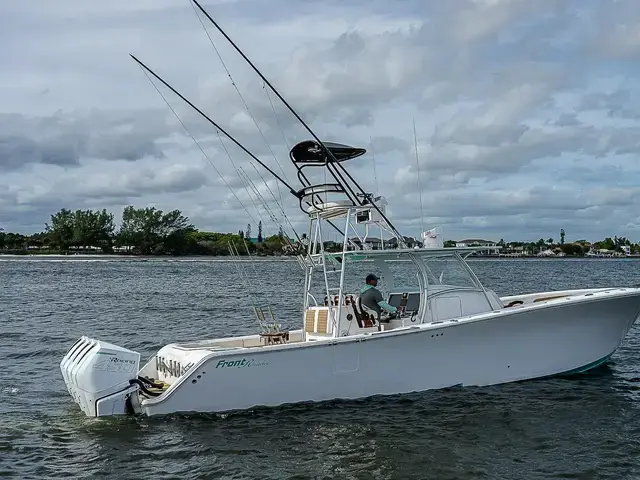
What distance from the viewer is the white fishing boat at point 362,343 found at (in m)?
11.3

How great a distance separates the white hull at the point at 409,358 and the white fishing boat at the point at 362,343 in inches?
0.8

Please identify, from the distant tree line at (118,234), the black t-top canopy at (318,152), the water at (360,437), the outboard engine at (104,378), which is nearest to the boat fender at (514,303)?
the water at (360,437)

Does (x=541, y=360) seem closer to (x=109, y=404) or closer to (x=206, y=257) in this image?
(x=109, y=404)

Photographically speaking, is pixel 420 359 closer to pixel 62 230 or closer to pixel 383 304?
pixel 383 304

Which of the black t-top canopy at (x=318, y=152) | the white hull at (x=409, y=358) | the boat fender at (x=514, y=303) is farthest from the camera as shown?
the boat fender at (x=514, y=303)

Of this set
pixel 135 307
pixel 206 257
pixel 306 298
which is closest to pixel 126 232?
pixel 206 257

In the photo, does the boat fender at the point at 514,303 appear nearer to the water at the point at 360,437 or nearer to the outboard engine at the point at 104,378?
the water at the point at 360,437

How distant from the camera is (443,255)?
46.0 feet

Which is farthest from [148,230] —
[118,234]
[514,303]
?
[514,303]

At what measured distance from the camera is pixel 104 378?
11.0 metres

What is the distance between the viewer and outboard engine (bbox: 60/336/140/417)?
1095cm

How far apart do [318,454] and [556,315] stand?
5.72 m

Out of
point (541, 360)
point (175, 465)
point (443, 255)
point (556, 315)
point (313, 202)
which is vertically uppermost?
point (313, 202)

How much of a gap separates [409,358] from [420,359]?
0.22 meters
